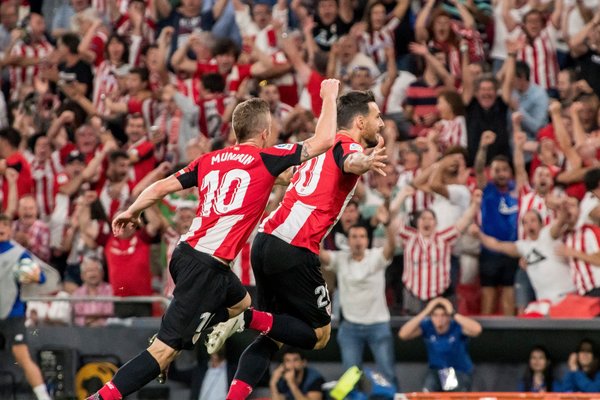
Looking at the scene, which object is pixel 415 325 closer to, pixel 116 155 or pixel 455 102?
pixel 455 102

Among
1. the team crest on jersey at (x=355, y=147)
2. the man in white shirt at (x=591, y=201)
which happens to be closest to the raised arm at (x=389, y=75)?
the man in white shirt at (x=591, y=201)

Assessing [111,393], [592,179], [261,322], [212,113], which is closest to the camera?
[111,393]

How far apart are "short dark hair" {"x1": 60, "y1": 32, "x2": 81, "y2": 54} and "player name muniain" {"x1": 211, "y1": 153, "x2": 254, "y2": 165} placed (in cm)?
953

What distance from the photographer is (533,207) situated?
1376 cm

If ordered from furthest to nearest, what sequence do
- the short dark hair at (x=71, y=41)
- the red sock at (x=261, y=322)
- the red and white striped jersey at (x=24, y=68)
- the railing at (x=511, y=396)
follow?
the red and white striped jersey at (x=24, y=68)
the short dark hair at (x=71, y=41)
the railing at (x=511, y=396)
the red sock at (x=261, y=322)

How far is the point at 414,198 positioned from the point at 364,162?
541 cm

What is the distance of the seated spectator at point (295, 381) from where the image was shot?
1359 centimetres

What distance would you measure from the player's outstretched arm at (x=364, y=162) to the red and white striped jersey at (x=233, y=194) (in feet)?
1.38

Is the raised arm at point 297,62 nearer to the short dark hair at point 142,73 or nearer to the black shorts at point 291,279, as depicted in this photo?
the short dark hair at point 142,73

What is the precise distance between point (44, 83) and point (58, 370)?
552cm

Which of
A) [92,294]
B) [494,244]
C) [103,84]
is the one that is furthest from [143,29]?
[494,244]

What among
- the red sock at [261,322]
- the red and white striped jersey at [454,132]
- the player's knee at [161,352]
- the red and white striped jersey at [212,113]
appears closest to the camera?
the player's knee at [161,352]

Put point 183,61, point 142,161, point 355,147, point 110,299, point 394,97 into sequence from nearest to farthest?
point 355,147 → point 110,299 → point 142,161 → point 394,97 → point 183,61

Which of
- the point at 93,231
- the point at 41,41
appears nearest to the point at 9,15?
the point at 41,41
